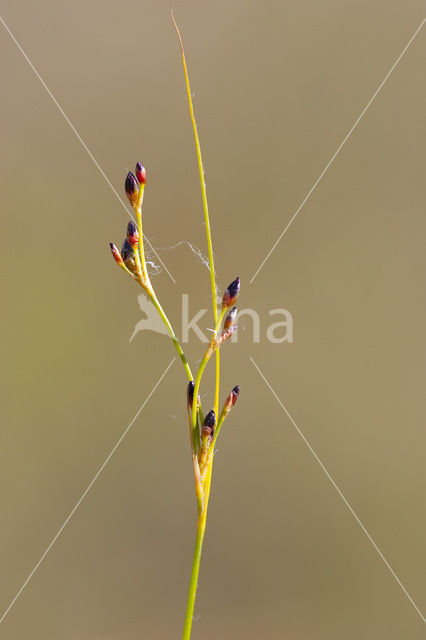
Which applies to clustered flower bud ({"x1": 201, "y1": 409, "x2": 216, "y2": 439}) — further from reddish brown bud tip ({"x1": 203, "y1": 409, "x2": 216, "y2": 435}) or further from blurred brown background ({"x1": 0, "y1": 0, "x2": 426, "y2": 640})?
blurred brown background ({"x1": 0, "y1": 0, "x2": 426, "y2": 640})

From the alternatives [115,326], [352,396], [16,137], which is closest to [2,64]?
[16,137]

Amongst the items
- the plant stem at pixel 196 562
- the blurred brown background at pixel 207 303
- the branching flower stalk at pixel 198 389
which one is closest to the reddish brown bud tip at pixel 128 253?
the branching flower stalk at pixel 198 389

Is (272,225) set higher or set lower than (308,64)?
lower

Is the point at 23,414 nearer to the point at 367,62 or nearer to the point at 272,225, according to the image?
the point at 272,225

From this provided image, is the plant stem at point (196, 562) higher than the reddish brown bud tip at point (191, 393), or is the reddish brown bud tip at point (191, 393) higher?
the reddish brown bud tip at point (191, 393)

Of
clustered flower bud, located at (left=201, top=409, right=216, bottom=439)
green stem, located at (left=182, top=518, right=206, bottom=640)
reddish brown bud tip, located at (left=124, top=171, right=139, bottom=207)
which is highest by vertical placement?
reddish brown bud tip, located at (left=124, top=171, right=139, bottom=207)

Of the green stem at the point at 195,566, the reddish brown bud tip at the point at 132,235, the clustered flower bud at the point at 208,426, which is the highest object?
the reddish brown bud tip at the point at 132,235

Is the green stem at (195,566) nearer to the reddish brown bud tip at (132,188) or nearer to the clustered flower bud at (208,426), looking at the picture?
the clustered flower bud at (208,426)

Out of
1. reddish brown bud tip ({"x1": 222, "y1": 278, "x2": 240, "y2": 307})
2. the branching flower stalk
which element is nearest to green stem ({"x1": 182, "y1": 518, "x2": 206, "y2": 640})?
the branching flower stalk
